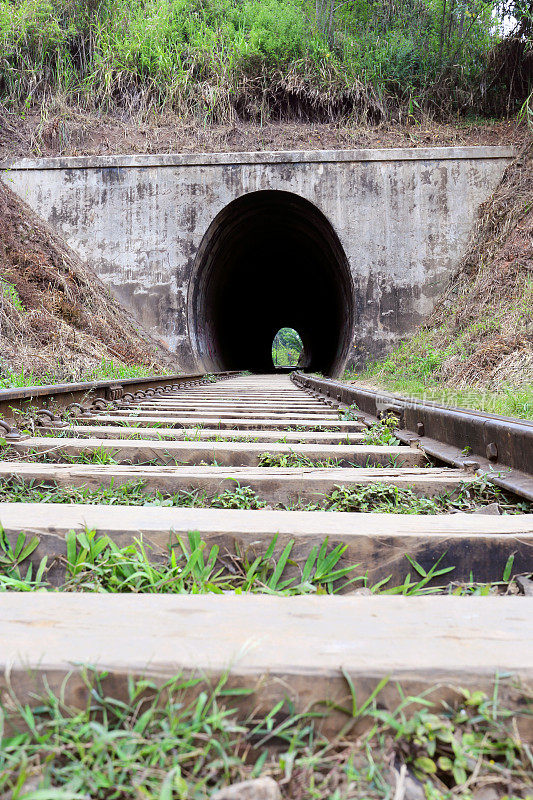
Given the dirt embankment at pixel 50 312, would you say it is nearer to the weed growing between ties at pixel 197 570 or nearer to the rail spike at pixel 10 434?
the rail spike at pixel 10 434

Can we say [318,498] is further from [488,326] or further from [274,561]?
[488,326]

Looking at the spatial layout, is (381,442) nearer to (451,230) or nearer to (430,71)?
(451,230)

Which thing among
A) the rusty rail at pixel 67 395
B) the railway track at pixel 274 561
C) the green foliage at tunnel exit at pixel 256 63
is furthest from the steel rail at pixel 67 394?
the green foliage at tunnel exit at pixel 256 63

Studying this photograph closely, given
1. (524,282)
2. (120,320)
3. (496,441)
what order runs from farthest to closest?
(120,320) < (524,282) < (496,441)

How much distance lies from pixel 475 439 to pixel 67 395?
266 centimetres

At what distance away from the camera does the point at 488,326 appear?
6.97 metres

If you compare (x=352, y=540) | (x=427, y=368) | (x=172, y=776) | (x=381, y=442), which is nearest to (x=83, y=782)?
(x=172, y=776)

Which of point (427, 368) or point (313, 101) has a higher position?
point (313, 101)

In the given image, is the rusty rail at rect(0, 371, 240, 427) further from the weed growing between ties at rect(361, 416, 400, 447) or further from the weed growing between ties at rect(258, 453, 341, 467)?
the weed growing between ties at rect(361, 416, 400, 447)

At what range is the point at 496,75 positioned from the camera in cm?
1128

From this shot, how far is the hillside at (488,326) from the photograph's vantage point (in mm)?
5285

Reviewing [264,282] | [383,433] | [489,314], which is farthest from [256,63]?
[383,433]

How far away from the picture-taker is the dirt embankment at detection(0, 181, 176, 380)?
600 cm

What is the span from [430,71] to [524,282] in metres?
7.06
